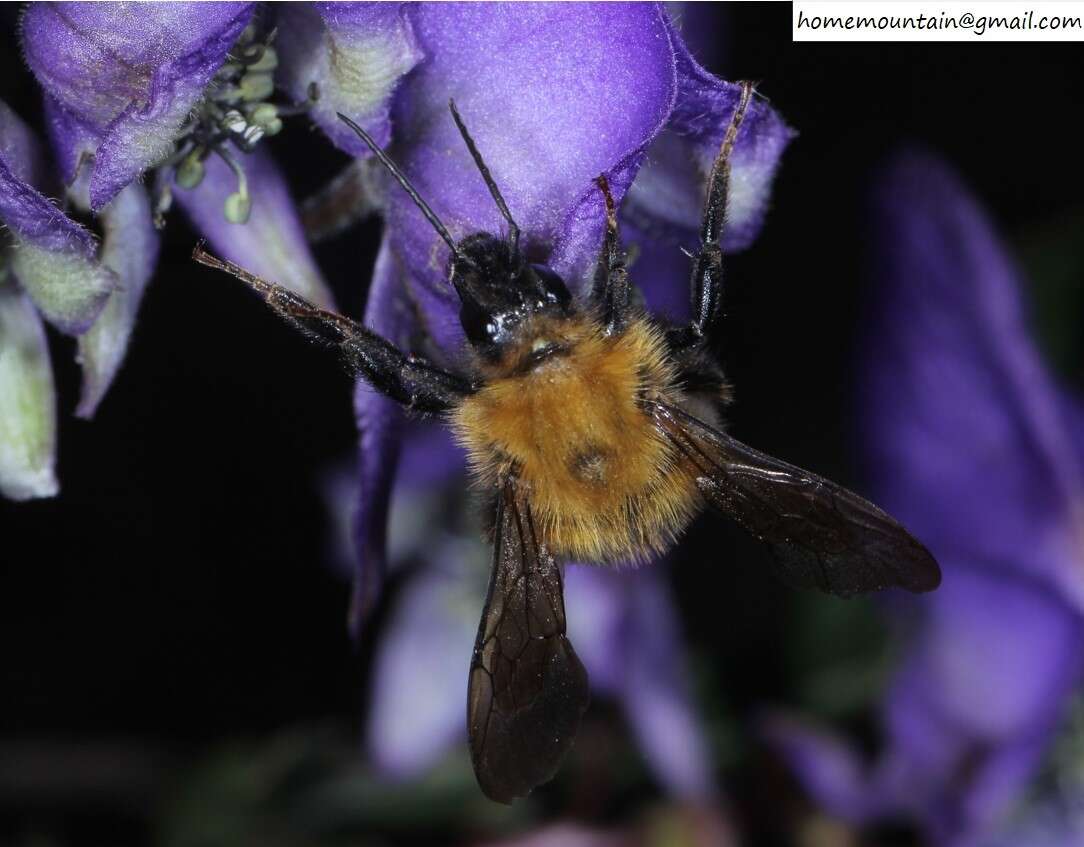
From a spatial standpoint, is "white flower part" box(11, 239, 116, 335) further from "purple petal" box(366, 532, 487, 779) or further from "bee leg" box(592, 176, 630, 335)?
"purple petal" box(366, 532, 487, 779)

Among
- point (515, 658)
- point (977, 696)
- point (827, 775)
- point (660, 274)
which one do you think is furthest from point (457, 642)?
point (515, 658)

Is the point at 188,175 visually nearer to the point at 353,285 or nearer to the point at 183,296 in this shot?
the point at 353,285

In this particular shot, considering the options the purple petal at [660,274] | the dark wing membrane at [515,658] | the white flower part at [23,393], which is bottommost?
the dark wing membrane at [515,658]

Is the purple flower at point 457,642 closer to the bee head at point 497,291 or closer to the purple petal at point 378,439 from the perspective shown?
the purple petal at point 378,439

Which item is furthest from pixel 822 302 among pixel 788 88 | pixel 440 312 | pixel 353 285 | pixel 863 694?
pixel 440 312

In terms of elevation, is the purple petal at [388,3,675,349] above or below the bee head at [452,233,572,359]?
above

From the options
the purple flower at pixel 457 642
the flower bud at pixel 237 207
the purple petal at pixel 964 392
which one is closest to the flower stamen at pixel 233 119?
the flower bud at pixel 237 207

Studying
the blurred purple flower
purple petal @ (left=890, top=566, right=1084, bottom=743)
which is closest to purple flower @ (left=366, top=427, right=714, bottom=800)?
the blurred purple flower
